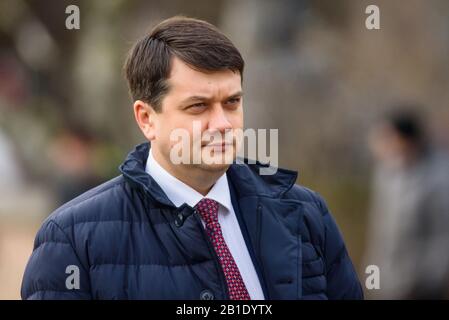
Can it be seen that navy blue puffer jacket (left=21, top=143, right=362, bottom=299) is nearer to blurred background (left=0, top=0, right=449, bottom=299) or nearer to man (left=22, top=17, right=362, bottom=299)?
man (left=22, top=17, right=362, bottom=299)

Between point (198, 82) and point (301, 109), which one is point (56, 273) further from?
point (301, 109)

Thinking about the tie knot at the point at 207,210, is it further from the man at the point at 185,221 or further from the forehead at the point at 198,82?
the forehead at the point at 198,82

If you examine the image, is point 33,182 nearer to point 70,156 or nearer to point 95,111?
point 95,111

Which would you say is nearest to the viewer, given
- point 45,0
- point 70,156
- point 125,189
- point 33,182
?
point 125,189

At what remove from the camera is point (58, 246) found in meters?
2.65

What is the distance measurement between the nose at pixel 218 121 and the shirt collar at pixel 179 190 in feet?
0.68

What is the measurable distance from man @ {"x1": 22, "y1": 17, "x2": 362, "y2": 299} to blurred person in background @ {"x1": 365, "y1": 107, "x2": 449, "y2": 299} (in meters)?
3.39

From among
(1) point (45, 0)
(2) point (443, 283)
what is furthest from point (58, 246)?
(1) point (45, 0)

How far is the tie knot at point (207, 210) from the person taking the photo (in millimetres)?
2797

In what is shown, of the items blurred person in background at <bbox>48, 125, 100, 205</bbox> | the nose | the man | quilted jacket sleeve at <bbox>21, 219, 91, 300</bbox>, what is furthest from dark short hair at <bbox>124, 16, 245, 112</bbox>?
blurred person in background at <bbox>48, 125, 100, 205</bbox>

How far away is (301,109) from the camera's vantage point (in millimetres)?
8531

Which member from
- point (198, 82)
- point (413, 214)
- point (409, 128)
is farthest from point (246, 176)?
point (409, 128)

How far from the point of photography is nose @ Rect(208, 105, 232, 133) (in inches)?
107
